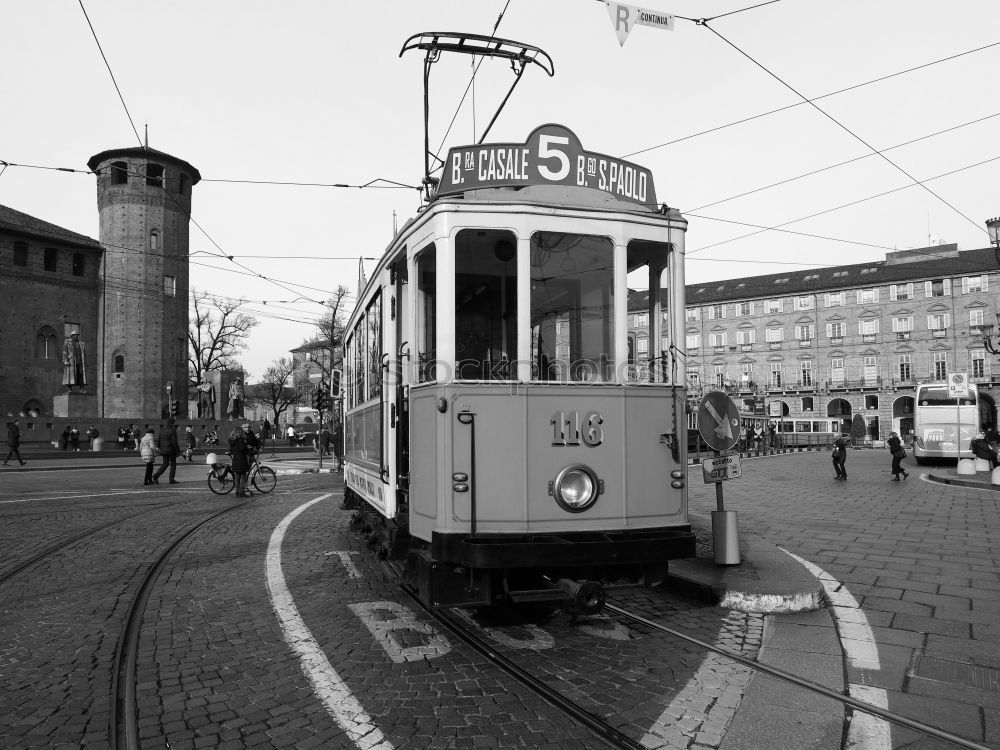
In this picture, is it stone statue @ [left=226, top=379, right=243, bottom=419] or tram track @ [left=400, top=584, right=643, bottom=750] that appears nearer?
tram track @ [left=400, top=584, right=643, bottom=750]

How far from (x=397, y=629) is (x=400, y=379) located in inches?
72.4

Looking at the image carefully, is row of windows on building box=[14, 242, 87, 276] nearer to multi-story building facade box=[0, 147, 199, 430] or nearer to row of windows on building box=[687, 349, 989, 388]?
multi-story building facade box=[0, 147, 199, 430]

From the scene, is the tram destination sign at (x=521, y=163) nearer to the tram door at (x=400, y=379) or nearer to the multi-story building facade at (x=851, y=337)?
the tram door at (x=400, y=379)

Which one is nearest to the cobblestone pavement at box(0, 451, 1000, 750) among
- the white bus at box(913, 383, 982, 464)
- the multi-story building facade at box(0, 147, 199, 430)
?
the white bus at box(913, 383, 982, 464)

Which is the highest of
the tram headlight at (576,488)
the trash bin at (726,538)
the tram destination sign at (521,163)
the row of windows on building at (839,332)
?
the row of windows on building at (839,332)

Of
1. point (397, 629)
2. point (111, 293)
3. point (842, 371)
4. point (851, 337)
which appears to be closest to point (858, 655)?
point (397, 629)

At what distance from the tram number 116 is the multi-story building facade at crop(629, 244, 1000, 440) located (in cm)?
5232

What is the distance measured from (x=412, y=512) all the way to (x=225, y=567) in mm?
3644

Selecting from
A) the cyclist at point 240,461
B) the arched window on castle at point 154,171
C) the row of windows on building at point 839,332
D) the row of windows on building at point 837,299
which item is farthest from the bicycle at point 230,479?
the row of windows on building at point 837,299

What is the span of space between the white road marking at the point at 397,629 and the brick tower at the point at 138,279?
161 ft

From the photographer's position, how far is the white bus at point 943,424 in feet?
87.3

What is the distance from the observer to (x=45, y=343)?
165 feet

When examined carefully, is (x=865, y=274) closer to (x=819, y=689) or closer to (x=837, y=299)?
(x=837, y=299)

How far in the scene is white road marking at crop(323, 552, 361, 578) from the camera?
23.7ft
